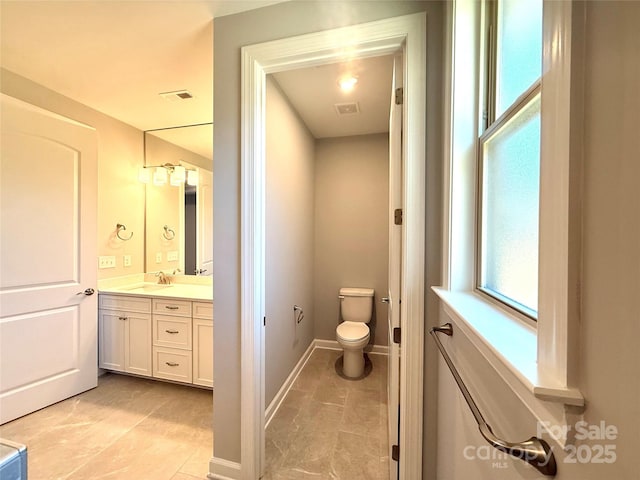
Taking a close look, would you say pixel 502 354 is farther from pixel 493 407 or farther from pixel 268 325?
pixel 268 325

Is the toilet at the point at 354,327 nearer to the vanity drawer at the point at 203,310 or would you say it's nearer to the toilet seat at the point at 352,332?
the toilet seat at the point at 352,332

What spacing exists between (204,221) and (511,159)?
272 cm

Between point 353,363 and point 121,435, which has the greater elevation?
point 353,363

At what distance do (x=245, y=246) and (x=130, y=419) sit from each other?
1745 millimetres

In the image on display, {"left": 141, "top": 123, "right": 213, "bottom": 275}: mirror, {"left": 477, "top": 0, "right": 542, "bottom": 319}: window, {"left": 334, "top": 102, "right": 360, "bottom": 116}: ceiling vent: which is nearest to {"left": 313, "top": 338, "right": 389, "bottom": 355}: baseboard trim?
{"left": 141, "top": 123, "right": 213, "bottom": 275}: mirror

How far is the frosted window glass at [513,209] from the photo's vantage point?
65 cm

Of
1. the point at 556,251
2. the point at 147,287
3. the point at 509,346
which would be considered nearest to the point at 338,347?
the point at 147,287

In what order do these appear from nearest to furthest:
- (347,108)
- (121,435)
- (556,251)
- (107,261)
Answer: (556,251), (121,435), (347,108), (107,261)

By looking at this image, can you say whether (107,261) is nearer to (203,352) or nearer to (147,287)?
(147,287)

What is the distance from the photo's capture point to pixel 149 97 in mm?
2268

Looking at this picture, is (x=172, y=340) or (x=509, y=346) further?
(x=172, y=340)

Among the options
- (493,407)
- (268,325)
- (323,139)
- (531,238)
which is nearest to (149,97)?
(323,139)

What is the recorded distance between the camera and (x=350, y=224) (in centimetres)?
308

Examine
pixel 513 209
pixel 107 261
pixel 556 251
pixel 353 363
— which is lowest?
pixel 353 363
